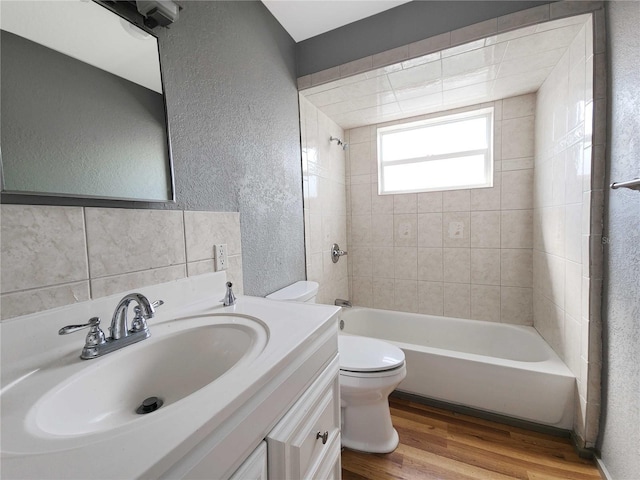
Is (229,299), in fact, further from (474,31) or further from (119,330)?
(474,31)

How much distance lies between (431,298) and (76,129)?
244 cm

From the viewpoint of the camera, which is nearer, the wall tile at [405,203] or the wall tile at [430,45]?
the wall tile at [430,45]

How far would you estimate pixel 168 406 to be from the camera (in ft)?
1.46

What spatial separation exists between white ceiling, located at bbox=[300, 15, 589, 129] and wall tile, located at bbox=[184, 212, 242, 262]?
120cm

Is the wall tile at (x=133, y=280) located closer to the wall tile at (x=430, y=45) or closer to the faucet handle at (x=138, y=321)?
the faucet handle at (x=138, y=321)

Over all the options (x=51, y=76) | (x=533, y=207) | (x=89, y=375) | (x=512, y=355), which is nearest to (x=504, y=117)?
(x=533, y=207)

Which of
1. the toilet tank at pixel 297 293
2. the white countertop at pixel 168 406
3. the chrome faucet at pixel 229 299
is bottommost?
the toilet tank at pixel 297 293

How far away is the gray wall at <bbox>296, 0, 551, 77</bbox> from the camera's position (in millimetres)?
1355

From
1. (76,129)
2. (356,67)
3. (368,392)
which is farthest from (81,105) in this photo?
(368,392)

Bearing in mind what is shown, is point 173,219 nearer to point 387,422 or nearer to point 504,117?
point 387,422

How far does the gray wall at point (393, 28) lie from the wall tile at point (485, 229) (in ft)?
4.26

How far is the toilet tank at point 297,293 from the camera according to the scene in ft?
4.78

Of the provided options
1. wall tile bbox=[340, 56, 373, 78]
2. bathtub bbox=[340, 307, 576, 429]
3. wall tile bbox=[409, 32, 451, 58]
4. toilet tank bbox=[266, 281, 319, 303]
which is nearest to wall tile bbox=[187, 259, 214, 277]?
toilet tank bbox=[266, 281, 319, 303]

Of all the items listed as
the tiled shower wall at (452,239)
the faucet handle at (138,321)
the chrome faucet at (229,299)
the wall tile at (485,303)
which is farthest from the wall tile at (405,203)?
the faucet handle at (138,321)
